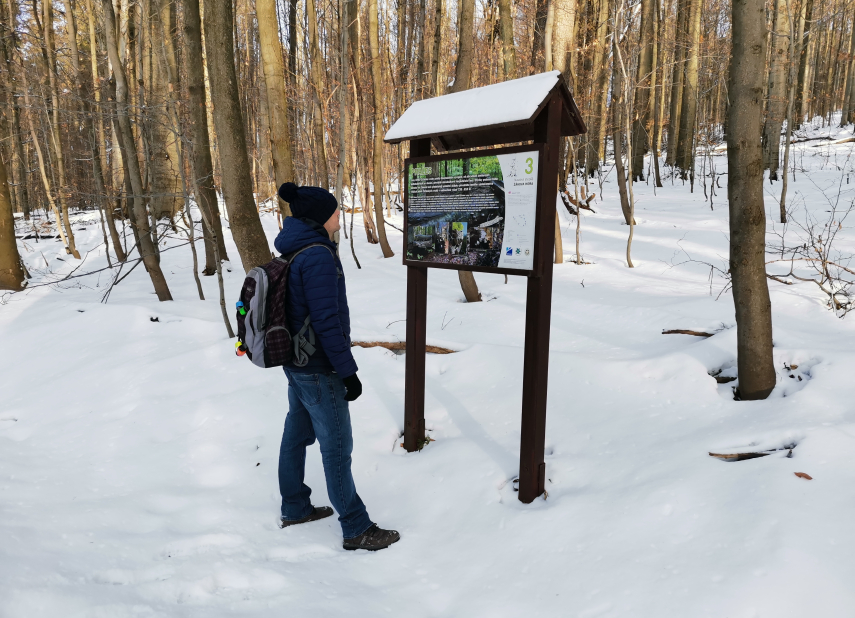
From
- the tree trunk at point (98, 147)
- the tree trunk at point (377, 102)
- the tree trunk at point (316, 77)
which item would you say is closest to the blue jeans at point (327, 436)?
the tree trunk at point (98, 147)

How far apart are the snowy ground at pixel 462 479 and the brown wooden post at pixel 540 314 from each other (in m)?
0.22

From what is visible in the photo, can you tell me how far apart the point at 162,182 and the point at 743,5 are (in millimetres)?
12357

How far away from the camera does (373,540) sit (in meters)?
2.88

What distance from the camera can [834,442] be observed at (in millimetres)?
2707

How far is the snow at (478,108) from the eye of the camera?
2.84m

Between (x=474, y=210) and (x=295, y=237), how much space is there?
117 cm

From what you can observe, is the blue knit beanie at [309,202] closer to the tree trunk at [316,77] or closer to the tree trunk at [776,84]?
the tree trunk at [316,77]

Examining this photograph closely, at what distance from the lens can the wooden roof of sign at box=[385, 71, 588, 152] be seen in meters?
2.84

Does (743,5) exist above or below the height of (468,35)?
below

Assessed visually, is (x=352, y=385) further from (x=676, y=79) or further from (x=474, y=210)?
(x=676, y=79)

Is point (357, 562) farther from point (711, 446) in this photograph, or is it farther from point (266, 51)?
point (266, 51)

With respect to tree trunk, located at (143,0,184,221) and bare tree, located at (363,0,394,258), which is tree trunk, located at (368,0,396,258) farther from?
tree trunk, located at (143,0,184,221)

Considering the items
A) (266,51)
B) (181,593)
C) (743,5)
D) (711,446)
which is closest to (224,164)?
(266,51)

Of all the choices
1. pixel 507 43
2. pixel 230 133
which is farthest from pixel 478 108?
pixel 507 43
